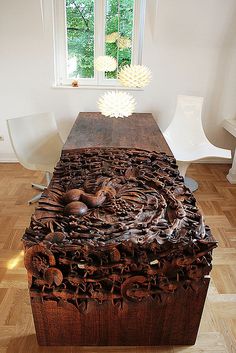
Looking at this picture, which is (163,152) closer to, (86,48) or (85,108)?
(85,108)

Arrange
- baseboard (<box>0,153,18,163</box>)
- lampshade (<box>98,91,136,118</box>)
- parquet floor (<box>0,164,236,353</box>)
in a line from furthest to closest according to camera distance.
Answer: baseboard (<box>0,153,18,163</box>) < lampshade (<box>98,91,136,118</box>) < parquet floor (<box>0,164,236,353</box>)

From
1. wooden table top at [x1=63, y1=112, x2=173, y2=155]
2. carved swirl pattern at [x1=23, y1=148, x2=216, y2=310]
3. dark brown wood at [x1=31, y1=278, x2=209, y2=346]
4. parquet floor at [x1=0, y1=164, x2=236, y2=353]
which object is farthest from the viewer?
wooden table top at [x1=63, y1=112, x2=173, y2=155]

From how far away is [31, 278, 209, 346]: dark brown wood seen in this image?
1222mm

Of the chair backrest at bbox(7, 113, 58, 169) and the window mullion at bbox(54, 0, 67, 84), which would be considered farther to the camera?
the window mullion at bbox(54, 0, 67, 84)

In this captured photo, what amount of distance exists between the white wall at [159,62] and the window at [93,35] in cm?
16

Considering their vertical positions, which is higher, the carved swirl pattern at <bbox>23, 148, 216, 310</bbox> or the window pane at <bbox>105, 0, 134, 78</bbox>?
the window pane at <bbox>105, 0, 134, 78</bbox>

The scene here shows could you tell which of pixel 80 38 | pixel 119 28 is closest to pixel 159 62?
pixel 119 28

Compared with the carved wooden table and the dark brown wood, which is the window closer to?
the carved wooden table

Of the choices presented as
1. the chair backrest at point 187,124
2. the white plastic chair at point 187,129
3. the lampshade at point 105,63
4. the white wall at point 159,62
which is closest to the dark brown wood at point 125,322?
the white plastic chair at point 187,129

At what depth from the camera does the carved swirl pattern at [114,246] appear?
108 centimetres

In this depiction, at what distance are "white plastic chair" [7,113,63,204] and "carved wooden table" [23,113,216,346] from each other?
42.1 inches

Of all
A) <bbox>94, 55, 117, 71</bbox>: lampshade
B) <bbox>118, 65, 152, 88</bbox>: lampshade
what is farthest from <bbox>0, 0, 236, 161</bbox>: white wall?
<bbox>118, 65, 152, 88</bbox>: lampshade

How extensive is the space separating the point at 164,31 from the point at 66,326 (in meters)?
2.94

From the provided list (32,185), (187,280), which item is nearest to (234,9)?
(32,185)
